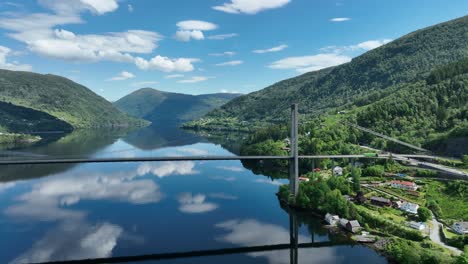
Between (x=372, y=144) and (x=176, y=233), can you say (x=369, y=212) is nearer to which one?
(x=176, y=233)

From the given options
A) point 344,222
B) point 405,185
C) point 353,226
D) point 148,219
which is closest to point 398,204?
point 405,185

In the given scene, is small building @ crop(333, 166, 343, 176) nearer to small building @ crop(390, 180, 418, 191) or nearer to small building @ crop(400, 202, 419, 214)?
small building @ crop(390, 180, 418, 191)

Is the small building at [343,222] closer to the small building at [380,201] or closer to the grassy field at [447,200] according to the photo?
the small building at [380,201]

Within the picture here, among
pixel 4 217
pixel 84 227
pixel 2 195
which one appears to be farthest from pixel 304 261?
pixel 2 195

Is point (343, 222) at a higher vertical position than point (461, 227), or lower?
lower

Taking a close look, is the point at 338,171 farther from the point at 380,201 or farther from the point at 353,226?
the point at 353,226

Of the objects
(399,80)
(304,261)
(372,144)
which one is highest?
(399,80)

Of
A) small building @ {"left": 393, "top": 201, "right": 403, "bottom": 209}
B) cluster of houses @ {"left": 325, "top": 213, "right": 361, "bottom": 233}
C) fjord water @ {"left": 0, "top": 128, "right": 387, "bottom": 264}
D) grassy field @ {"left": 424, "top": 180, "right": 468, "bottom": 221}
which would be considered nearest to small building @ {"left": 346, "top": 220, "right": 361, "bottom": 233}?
cluster of houses @ {"left": 325, "top": 213, "right": 361, "bottom": 233}
